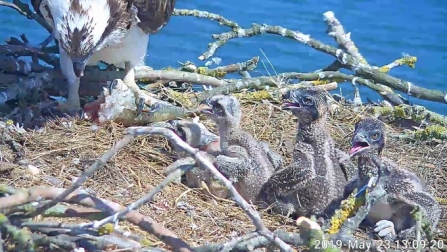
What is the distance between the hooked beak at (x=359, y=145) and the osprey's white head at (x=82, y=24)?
6.05 feet

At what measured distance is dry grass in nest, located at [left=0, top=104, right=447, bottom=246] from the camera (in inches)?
176

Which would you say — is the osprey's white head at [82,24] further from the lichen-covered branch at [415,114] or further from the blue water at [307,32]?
the blue water at [307,32]

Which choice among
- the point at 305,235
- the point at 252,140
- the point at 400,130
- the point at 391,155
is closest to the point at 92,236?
the point at 305,235

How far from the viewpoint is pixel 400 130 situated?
19.1 ft

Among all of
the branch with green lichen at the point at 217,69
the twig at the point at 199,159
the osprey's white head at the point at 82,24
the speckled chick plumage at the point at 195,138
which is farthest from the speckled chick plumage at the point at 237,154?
the twig at the point at 199,159

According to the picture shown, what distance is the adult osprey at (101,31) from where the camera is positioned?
17.1ft

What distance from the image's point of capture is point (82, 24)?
5.21 metres

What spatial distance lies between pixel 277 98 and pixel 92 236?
2.81 m

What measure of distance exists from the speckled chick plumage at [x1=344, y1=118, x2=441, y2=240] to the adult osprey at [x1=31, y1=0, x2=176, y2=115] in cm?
182

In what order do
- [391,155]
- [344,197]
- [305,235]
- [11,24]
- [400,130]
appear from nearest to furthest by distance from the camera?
[305,235] < [344,197] < [391,155] < [400,130] < [11,24]

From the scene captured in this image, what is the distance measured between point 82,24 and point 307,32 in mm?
6218

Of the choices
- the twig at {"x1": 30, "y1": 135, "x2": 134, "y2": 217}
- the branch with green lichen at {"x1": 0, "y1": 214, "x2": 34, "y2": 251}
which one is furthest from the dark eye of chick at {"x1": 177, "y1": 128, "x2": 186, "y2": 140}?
the branch with green lichen at {"x1": 0, "y1": 214, "x2": 34, "y2": 251}

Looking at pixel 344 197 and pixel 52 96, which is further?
pixel 52 96

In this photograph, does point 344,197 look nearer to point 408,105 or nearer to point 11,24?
point 408,105
